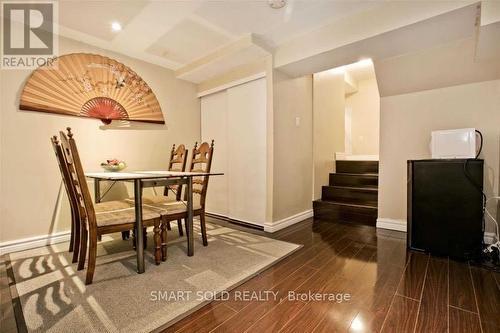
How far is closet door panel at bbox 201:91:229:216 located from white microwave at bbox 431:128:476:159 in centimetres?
252

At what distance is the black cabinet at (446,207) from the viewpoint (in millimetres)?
1923

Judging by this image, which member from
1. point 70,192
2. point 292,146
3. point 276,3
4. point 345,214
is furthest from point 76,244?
point 345,214

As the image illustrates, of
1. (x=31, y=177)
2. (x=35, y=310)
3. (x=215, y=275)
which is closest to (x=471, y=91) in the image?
(x=215, y=275)

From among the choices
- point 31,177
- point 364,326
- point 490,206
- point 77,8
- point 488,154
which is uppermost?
point 77,8

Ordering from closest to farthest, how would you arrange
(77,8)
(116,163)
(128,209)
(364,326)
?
(364,326), (128,209), (77,8), (116,163)

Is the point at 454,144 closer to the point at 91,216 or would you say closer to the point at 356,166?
the point at 356,166

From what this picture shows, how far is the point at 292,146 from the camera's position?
10.3ft

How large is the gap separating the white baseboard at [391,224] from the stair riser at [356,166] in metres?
1.18

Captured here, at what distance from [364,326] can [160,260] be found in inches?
61.9

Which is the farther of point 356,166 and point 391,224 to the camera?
point 356,166

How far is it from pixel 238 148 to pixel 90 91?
1915mm

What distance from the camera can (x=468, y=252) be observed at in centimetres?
193

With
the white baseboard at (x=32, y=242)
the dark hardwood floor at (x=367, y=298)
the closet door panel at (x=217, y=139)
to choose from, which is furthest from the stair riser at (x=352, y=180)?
the white baseboard at (x=32, y=242)

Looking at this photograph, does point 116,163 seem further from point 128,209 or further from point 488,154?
Result: point 488,154
